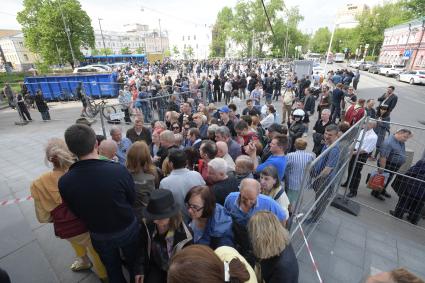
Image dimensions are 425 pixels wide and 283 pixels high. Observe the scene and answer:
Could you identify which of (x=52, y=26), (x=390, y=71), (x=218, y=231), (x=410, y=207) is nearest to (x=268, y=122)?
(x=410, y=207)

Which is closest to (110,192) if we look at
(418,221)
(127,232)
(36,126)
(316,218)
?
(127,232)

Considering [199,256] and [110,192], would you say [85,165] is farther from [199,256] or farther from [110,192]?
[199,256]

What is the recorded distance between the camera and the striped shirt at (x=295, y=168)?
3595 mm

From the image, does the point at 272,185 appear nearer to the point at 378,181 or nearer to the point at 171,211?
the point at 171,211

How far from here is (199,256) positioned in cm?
128

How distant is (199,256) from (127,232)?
1.31 metres

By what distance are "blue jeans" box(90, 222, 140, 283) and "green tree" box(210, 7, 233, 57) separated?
77565 mm

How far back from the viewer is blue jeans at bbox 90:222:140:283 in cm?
225

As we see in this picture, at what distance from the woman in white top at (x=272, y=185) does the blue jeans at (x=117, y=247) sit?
1.62 meters

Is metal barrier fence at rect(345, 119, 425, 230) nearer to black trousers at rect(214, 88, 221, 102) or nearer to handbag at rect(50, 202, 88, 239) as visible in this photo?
handbag at rect(50, 202, 88, 239)

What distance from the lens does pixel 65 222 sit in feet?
8.41

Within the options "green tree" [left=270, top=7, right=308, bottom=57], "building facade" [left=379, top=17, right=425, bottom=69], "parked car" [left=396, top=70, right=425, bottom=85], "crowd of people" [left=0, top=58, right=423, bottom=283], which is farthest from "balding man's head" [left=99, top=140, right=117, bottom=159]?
"green tree" [left=270, top=7, right=308, bottom=57]

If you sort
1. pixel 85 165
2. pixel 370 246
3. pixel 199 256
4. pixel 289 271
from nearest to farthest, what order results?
pixel 199 256, pixel 289 271, pixel 85 165, pixel 370 246

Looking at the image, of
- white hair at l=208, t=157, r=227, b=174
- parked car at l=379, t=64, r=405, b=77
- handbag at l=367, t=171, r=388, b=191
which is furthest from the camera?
parked car at l=379, t=64, r=405, b=77
